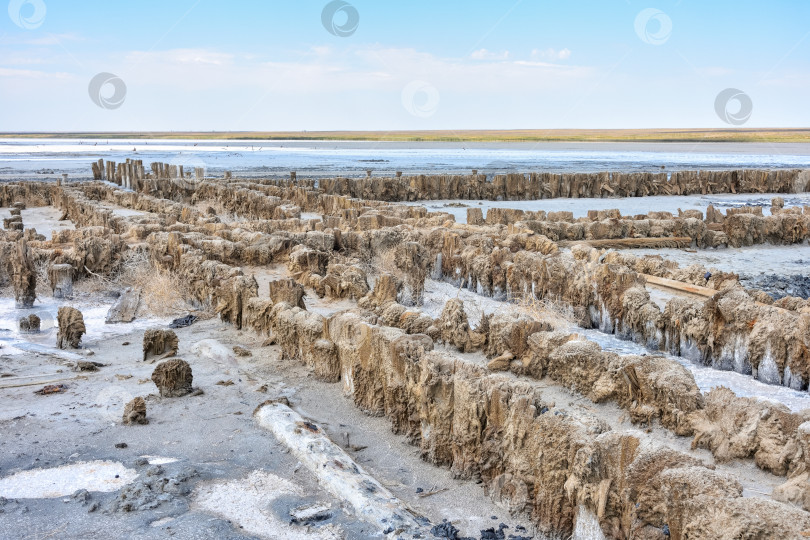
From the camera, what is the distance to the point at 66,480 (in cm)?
462

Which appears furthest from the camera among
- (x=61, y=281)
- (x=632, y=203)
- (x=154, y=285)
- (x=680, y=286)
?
(x=632, y=203)

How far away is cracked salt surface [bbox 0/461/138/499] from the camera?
4.45m

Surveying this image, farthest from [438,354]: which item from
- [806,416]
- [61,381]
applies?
[61,381]

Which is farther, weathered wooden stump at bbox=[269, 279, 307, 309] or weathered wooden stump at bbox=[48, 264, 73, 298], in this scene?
weathered wooden stump at bbox=[48, 264, 73, 298]

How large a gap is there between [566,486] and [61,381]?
462 cm

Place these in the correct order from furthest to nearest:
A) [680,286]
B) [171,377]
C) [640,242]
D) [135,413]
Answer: [640,242]
[680,286]
[171,377]
[135,413]

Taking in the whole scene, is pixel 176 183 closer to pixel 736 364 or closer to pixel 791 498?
pixel 736 364

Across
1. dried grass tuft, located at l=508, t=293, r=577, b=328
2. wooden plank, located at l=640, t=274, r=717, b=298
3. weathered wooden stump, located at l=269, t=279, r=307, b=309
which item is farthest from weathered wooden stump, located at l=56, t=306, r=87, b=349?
wooden plank, located at l=640, t=274, r=717, b=298

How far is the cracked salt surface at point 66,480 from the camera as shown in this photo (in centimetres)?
445

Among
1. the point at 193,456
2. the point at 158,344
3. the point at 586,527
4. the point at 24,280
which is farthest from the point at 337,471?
the point at 24,280

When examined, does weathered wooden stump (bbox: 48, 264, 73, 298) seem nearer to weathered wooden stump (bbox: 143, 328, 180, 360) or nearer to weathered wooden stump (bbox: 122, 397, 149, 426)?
weathered wooden stump (bbox: 143, 328, 180, 360)

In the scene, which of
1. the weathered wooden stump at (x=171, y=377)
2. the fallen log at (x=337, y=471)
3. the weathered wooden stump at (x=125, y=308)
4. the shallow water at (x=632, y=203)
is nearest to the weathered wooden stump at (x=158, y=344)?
the weathered wooden stump at (x=171, y=377)

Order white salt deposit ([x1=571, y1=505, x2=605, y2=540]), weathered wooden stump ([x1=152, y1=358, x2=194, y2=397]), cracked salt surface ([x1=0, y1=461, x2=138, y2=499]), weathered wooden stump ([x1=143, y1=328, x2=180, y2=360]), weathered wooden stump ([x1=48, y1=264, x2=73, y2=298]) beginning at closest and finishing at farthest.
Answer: white salt deposit ([x1=571, y1=505, x2=605, y2=540]) < cracked salt surface ([x1=0, y1=461, x2=138, y2=499]) < weathered wooden stump ([x1=152, y1=358, x2=194, y2=397]) < weathered wooden stump ([x1=143, y1=328, x2=180, y2=360]) < weathered wooden stump ([x1=48, y1=264, x2=73, y2=298])

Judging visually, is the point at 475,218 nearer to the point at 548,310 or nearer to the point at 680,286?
the point at 680,286
